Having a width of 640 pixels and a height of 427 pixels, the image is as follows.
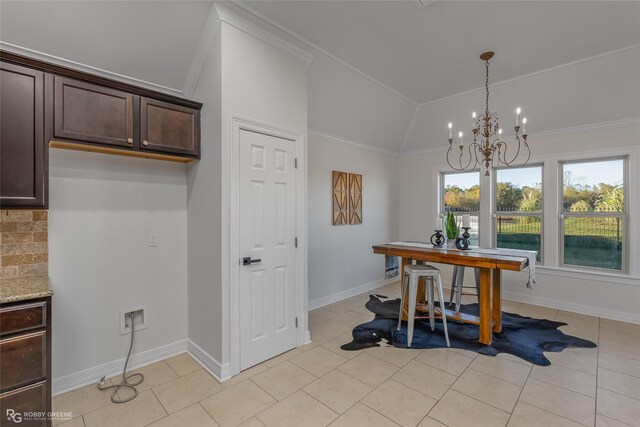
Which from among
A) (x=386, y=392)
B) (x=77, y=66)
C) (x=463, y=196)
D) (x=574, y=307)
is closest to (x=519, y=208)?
(x=463, y=196)

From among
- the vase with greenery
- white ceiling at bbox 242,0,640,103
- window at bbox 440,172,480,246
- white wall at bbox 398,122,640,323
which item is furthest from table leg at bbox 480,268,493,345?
white ceiling at bbox 242,0,640,103

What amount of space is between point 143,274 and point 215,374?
1085 millimetres

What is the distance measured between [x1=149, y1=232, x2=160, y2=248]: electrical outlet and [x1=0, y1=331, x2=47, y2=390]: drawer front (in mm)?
1016

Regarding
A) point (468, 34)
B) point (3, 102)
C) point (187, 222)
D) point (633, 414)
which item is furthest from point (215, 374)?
point (468, 34)

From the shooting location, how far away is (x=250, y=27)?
2.46 metres

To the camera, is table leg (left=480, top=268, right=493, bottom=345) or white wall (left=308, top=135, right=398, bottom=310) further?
white wall (left=308, top=135, right=398, bottom=310)

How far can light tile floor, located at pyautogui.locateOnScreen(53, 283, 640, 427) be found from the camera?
1.92 m

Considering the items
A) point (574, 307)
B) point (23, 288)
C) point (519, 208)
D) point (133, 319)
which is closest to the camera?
point (23, 288)

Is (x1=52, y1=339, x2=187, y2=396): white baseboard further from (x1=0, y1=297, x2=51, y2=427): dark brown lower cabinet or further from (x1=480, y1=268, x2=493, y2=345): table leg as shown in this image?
(x1=480, y1=268, x2=493, y2=345): table leg

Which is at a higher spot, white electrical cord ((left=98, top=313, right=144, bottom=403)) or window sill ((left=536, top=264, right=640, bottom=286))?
window sill ((left=536, top=264, right=640, bottom=286))

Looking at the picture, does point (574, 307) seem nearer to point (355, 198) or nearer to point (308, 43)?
point (355, 198)

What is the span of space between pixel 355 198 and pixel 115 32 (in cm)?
349

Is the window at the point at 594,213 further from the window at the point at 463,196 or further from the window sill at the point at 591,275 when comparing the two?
the window at the point at 463,196

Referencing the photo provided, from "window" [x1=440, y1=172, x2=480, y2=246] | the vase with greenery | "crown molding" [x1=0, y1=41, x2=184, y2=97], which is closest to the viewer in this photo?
"crown molding" [x1=0, y1=41, x2=184, y2=97]
